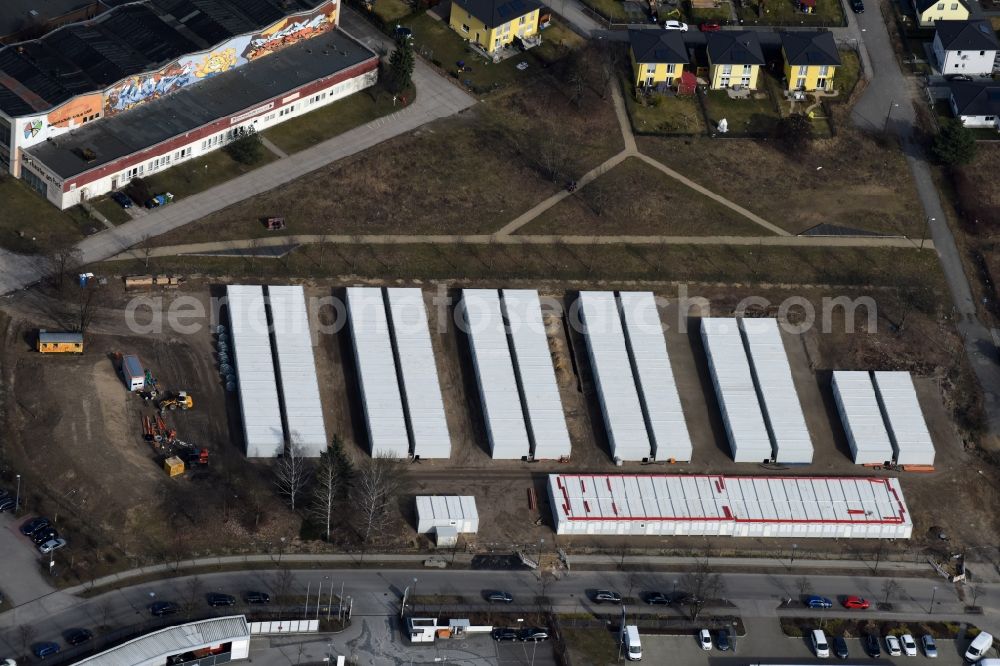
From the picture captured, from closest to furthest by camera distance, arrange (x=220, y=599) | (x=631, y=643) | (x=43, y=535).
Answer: (x=220, y=599), (x=631, y=643), (x=43, y=535)

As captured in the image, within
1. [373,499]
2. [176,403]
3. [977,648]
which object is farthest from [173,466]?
[977,648]

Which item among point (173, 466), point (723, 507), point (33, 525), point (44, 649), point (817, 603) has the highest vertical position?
point (173, 466)

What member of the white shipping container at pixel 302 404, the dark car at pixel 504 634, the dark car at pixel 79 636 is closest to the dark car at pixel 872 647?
the dark car at pixel 504 634

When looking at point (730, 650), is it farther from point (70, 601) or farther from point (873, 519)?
point (70, 601)

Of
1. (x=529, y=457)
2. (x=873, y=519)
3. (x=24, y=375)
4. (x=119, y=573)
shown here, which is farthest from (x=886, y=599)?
(x=24, y=375)

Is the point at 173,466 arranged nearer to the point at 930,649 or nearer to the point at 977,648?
the point at 930,649

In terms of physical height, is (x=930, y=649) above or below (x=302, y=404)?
below
